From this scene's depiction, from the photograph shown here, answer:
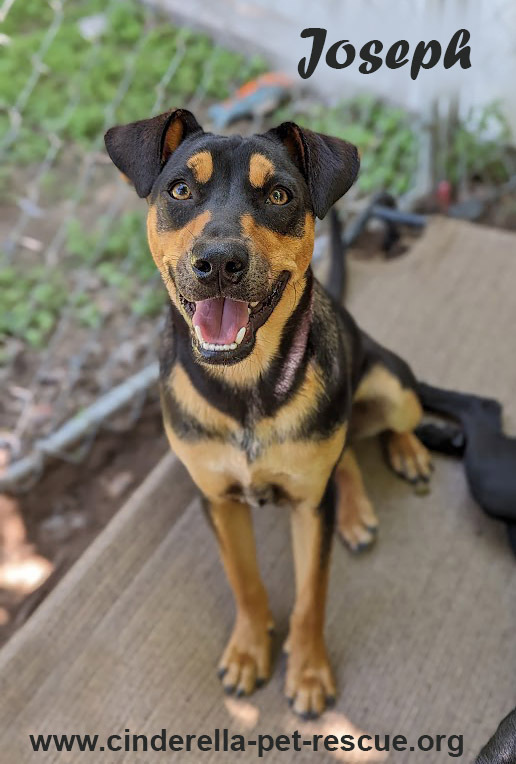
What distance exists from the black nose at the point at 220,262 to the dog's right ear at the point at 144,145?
0.35 m

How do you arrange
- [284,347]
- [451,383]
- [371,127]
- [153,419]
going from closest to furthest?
[284,347] < [451,383] < [153,419] < [371,127]

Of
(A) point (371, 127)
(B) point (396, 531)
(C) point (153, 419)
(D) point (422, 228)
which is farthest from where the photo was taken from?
(A) point (371, 127)

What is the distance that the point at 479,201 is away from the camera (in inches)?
171

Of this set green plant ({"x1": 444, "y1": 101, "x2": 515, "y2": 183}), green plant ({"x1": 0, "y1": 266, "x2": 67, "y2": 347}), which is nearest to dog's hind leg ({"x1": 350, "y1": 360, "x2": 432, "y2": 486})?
green plant ({"x1": 0, "y1": 266, "x2": 67, "y2": 347})

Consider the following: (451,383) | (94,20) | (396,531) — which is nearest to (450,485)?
(396,531)

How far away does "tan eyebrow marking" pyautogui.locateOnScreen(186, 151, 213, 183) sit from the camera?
5.74 feet

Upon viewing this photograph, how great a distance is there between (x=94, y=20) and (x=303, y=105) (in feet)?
4.86

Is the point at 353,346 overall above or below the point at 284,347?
below

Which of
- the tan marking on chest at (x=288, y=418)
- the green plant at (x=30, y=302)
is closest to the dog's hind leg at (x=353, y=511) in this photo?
the tan marking on chest at (x=288, y=418)

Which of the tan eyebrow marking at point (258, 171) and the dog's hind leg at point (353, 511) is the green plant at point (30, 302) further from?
the tan eyebrow marking at point (258, 171)

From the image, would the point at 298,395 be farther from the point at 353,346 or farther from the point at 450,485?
the point at 450,485

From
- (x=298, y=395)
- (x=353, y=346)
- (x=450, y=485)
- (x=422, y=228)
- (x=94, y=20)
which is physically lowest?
(x=94, y=20)

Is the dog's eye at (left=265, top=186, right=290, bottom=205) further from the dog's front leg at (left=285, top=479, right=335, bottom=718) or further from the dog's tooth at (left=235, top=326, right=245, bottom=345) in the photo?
the dog's front leg at (left=285, top=479, right=335, bottom=718)

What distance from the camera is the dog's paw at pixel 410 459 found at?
115 inches
